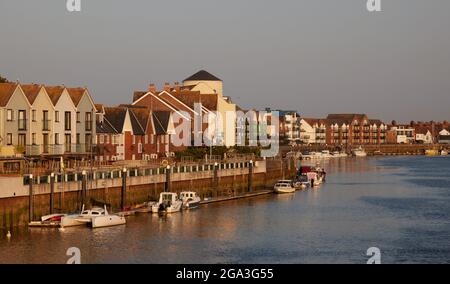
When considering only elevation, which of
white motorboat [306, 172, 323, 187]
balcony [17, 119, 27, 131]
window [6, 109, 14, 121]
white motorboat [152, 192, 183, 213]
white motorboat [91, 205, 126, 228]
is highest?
window [6, 109, 14, 121]

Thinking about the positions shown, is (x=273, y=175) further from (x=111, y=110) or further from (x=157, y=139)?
(x=111, y=110)

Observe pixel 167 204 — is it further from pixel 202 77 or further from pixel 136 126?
pixel 202 77

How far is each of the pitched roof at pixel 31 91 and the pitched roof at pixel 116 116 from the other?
14.8 m

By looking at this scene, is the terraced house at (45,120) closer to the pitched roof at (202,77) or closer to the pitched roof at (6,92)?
the pitched roof at (6,92)

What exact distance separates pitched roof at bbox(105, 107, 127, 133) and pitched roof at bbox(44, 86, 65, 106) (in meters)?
12.4

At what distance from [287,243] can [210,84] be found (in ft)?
271

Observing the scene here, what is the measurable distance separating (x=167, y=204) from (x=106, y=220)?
32.3 feet

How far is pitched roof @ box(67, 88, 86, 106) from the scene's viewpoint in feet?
238

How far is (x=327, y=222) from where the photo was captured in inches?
2427

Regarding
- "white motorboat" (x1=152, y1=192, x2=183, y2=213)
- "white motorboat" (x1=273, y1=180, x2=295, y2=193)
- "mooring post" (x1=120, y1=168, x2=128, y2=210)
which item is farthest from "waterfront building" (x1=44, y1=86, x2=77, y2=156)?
"white motorboat" (x1=273, y1=180, x2=295, y2=193)

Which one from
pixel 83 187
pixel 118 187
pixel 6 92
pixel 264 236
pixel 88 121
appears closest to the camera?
pixel 264 236

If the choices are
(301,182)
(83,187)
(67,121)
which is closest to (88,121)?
(67,121)

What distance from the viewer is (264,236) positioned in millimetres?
54312

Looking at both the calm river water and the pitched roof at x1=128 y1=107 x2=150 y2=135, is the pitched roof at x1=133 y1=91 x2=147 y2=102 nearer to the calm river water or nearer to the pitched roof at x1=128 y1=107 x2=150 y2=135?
the pitched roof at x1=128 y1=107 x2=150 y2=135
